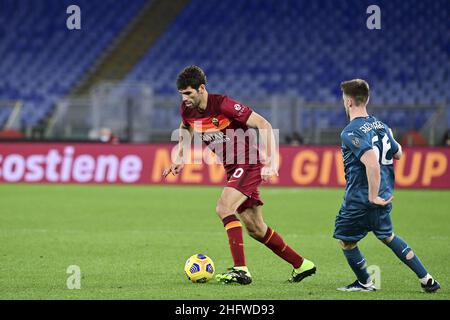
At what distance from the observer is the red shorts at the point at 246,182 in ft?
27.5

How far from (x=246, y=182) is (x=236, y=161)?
10.3 inches

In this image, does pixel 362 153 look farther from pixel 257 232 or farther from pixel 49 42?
pixel 49 42

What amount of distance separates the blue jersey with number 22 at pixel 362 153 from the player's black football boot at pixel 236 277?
1.26 meters

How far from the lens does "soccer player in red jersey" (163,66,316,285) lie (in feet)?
27.2

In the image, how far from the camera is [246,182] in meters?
8.41

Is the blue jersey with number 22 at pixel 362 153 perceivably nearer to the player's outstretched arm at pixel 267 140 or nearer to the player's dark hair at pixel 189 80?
the player's outstretched arm at pixel 267 140

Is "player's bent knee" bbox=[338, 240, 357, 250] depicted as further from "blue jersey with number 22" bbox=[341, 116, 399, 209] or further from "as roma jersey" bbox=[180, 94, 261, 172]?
"as roma jersey" bbox=[180, 94, 261, 172]

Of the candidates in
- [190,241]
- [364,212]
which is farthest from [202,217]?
[364,212]

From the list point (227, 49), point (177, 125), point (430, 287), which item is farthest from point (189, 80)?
point (227, 49)

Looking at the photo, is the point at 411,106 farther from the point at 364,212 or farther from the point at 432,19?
the point at 364,212

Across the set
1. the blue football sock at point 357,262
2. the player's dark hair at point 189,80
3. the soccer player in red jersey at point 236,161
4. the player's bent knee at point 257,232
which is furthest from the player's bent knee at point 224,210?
the blue football sock at point 357,262

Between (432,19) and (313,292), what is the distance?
22907 millimetres

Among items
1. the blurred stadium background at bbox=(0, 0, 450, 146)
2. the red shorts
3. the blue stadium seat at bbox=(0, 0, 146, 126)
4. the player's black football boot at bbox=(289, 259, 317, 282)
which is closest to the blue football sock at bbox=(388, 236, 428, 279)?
the player's black football boot at bbox=(289, 259, 317, 282)

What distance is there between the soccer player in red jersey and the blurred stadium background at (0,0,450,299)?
378 mm
